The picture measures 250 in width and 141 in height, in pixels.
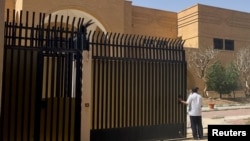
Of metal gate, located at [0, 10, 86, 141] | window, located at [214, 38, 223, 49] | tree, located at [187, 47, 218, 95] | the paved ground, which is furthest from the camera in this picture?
window, located at [214, 38, 223, 49]

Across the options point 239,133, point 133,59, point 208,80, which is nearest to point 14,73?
point 133,59

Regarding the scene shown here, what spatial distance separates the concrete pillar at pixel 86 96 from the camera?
7531 mm

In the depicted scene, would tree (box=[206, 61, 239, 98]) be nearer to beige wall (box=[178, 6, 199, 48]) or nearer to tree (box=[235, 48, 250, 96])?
tree (box=[235, 48, 250, 96])

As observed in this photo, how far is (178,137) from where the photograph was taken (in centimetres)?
901

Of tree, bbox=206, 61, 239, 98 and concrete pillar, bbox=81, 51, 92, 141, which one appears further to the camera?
tree, bbox=206, 61, 239, 98

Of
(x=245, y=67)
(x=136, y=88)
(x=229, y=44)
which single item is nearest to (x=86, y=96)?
(x=136, y=88)

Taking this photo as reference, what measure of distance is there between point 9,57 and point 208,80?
90.5ft

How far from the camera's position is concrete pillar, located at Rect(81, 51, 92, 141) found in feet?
24.7

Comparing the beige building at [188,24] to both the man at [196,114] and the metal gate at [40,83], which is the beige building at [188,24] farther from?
the metal gate at [40,83]

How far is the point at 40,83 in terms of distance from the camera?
6992 mm

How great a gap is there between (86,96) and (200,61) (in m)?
27.3

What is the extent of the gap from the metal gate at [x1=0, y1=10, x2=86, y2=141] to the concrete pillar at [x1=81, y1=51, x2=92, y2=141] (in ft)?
0.38

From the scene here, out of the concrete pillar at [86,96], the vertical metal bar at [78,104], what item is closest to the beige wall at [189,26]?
the concrete pillar at [86,96]

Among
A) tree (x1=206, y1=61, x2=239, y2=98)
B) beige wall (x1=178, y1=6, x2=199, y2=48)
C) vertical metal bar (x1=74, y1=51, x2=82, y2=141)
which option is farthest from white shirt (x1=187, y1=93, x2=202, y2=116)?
beige wall (x1=178, y1=6, x2=199, y2=48)
